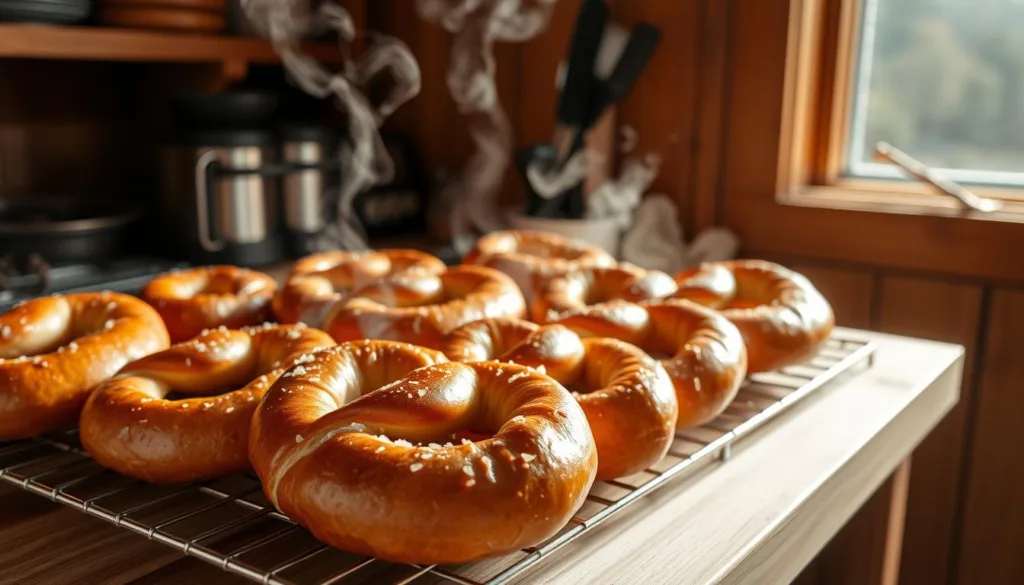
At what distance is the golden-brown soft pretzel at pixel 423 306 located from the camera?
1016 millimetres

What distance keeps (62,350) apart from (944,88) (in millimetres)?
1698

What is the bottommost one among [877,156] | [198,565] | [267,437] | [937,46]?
[198,565]

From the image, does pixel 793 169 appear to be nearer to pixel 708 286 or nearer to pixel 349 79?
pixel 708 286

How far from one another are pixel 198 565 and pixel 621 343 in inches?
17.3

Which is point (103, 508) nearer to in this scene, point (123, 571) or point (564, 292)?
point (123, 571)

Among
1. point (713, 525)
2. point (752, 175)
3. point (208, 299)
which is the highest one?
point (752, 175)

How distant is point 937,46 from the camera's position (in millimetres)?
1822

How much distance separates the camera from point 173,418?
77 centimetres

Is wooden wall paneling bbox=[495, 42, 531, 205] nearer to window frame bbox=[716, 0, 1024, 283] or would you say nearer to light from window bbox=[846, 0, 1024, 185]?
window frame bbox=[716, 0, 1024, 283]

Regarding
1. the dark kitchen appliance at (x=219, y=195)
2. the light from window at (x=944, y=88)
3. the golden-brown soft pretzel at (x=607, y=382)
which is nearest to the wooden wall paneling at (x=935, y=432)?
the light from window at (x=944, y=88)

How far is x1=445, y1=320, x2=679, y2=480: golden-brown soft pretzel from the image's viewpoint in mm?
773

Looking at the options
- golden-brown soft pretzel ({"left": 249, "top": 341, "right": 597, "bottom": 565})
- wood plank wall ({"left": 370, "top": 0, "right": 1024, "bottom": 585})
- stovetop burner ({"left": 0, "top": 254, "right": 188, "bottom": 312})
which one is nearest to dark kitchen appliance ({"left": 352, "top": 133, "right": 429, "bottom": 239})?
wood plank wall ({"left": 370, "top": 0, "right": 1024, "bottom": 585})

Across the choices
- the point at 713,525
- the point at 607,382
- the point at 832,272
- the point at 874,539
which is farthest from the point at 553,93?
the point at 713,525

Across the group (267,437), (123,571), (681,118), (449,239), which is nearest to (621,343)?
(267,437)
